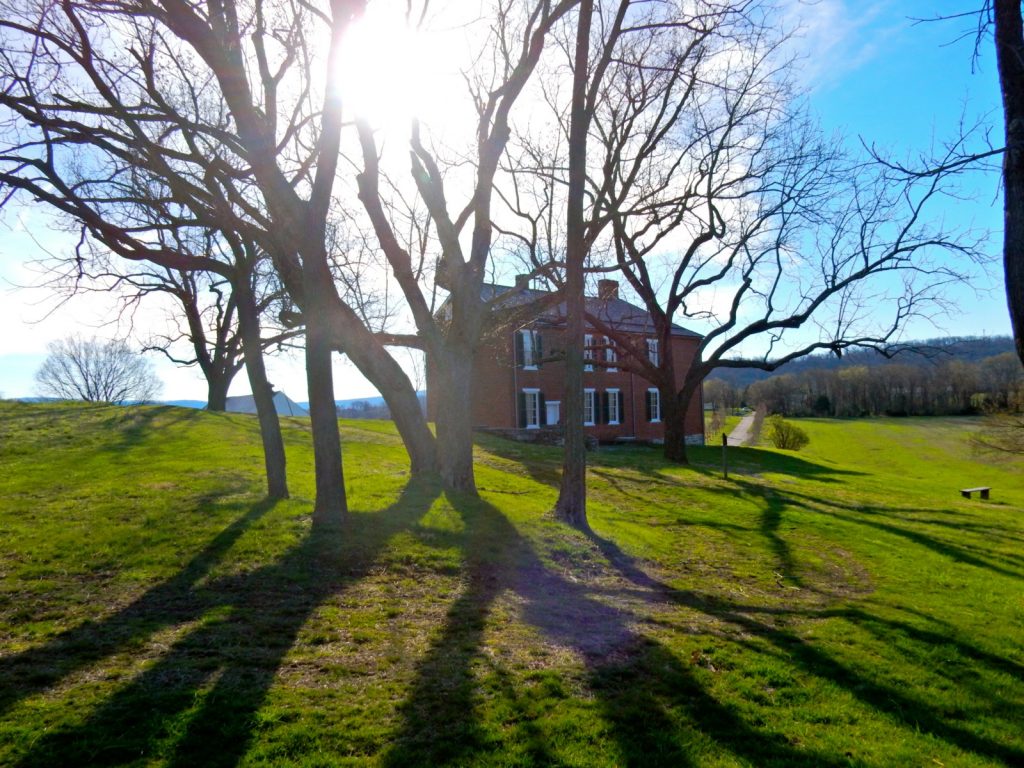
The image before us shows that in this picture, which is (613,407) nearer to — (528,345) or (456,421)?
(528,345)

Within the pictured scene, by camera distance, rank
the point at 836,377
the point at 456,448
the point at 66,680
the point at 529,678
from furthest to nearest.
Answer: the point at 836,377 → the point at 456,448 → the point at 529,678 → the point at 66,680

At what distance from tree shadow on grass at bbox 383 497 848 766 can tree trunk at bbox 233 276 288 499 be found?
5.26 m

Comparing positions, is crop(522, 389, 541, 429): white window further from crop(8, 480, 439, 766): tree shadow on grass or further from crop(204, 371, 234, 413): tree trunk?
crop(8, 480, 439, 766): tree shadow on grass

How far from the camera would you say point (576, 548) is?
10.1 meters

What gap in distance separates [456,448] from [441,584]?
4.79 metres

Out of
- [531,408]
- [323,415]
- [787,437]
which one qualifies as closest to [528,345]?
[531,408]

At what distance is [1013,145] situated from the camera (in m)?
5.98

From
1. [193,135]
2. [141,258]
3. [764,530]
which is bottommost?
[764,530]

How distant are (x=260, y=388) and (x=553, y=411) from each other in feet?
83.6

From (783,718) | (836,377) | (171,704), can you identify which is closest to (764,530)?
(783,718)

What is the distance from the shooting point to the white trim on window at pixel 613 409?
3869 centimetres

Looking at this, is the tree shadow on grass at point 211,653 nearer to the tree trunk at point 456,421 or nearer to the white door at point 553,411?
the tree trunk at point 456,421

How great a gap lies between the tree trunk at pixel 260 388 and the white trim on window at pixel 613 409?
28.5m

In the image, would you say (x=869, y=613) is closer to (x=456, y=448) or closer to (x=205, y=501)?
(x=456, y=448)
